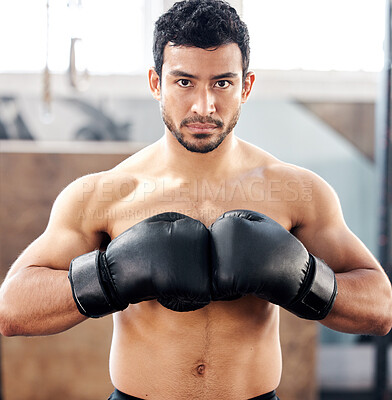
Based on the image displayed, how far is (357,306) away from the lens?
44.1 inches

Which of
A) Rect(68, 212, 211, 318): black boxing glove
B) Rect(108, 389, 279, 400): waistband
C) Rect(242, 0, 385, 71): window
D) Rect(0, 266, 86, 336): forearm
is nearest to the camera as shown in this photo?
Rect(68, 212, 211, 318): black boxing glove

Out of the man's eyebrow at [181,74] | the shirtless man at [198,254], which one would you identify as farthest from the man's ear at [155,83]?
the man's eyebrow at [181,74]

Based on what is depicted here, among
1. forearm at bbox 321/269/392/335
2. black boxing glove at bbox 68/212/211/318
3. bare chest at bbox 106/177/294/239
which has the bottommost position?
forearm at bbox 321/269/392/335

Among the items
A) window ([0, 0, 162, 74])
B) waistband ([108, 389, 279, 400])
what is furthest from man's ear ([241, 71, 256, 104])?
window ([0, 0, 162, 74])

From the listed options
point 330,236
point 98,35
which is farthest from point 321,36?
point 330,236

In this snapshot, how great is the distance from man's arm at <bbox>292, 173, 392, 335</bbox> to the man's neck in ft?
0.77

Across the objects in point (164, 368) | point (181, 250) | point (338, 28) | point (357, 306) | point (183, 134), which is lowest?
point (164, 368)

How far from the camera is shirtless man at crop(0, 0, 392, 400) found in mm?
1011

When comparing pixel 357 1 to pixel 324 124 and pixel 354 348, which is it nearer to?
pixel 324 124

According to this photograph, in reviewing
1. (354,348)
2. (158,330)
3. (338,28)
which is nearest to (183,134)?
(158,330)

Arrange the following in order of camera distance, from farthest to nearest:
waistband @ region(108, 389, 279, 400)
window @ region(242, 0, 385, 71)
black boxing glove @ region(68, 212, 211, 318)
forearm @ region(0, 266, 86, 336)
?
window @ region(242, 0, 385, 71) → waistband @ region(108, 389, 279, 400) → forearm @ region(0, 266, 86, 336) → black boxing glove @ region(68, 212, 211, 318)

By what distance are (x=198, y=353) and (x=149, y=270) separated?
31 cm

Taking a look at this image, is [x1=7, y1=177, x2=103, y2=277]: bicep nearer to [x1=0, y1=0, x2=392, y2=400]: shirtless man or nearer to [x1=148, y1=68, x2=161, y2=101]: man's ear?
[x1=0, y1=0, x2=392, y2=400]: shirtless man

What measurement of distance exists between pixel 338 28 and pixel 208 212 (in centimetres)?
309
